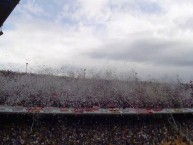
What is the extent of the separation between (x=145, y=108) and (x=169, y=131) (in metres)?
1.91

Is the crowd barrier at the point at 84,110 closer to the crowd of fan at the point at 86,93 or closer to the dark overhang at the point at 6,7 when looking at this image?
the crowd of fan at the point at 86,93

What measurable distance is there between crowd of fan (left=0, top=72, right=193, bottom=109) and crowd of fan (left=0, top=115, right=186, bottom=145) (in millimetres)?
776

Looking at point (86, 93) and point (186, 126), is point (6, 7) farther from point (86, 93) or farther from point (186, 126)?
point (186, 126)

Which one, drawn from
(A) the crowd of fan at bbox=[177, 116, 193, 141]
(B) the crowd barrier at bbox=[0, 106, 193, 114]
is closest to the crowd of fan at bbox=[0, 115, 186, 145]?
(B) the crowd barrier at bbox=[0, 106, 193, 114]

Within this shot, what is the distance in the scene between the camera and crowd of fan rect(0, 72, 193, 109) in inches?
754

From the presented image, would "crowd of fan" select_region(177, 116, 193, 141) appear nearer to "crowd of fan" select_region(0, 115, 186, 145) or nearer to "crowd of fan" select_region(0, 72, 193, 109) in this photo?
"crowd of fan" select_region(0, 115, 186, 145)

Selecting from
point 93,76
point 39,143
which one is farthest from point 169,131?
point 39,143

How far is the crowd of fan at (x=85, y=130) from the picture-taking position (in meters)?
17.3

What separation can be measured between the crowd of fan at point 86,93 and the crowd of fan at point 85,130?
0.78m

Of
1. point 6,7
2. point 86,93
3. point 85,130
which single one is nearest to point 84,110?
point 85,130

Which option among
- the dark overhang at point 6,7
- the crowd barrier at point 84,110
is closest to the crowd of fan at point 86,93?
the crowd barrier at point 84,110

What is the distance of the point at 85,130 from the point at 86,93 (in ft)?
9.83

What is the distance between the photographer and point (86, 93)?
69.7 ft

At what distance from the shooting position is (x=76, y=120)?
1927cm
